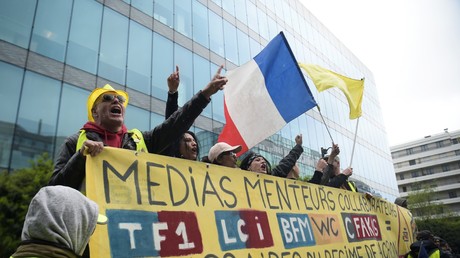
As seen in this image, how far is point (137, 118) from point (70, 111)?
2.41 metres

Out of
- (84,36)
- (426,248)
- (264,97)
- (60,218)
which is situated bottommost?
(426,248)

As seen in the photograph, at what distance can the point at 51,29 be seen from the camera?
10.3 metres

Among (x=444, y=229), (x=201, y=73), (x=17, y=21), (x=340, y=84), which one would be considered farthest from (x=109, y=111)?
(x=444, y=229)

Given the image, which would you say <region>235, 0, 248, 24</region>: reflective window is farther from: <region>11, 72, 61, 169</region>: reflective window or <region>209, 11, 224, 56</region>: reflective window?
<region>11, 72, 61, 169</region>: reflective window

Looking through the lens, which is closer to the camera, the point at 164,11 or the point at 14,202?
the point at 14,202

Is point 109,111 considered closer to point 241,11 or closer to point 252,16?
point 241,11

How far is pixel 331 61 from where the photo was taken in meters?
28.8

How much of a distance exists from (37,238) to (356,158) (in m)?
28.3

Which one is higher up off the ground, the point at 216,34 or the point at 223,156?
the point at 216,34

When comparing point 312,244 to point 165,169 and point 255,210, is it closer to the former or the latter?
point 255,210

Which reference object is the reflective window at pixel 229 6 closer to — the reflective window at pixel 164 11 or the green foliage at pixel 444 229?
the reflective window at pixel 164 11

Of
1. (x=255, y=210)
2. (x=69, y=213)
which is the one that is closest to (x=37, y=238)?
(x=69, y=213)

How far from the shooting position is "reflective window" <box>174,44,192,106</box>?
14.4 m

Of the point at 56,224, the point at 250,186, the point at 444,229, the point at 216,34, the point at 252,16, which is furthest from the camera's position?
the point at 444,229
